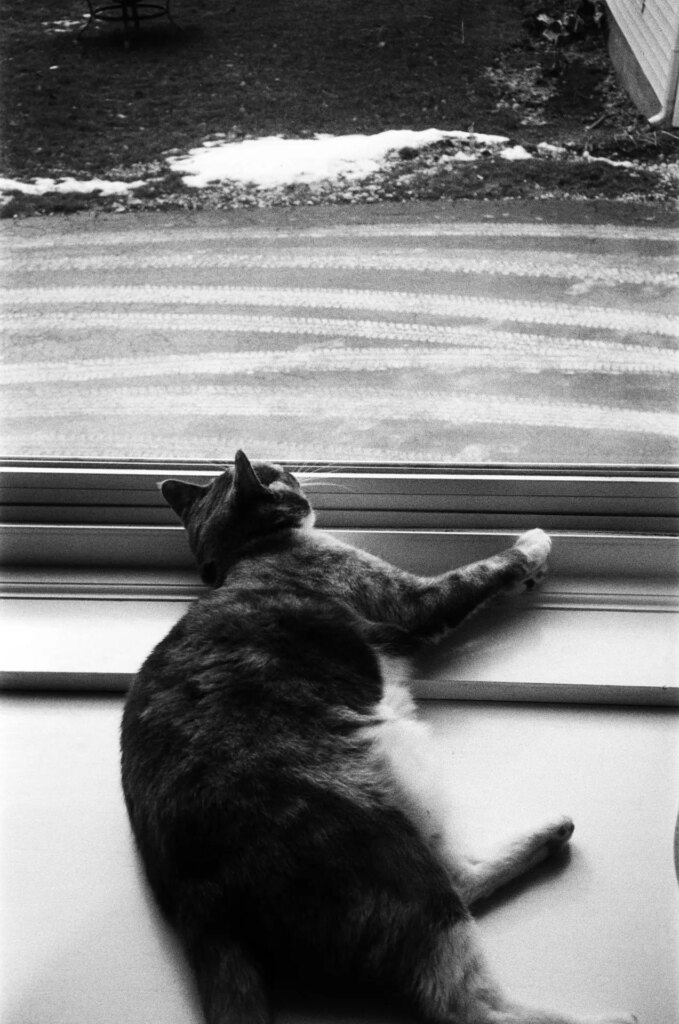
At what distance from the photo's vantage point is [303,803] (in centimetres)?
104

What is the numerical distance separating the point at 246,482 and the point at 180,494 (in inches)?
5.4

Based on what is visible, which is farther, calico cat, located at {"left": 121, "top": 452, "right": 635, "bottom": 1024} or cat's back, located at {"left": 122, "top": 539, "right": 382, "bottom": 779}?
A: cat's back, located at {"left": 122, "top": 539, "right": 382, "bottom": 779}

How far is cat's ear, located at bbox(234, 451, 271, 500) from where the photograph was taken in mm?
1427

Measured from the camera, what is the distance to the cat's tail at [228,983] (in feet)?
3.18

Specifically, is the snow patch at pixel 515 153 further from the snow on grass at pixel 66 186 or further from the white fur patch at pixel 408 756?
the white fur patch at pixel 408 756

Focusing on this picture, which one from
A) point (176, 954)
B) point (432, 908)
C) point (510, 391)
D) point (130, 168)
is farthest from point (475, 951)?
point (130, 168)

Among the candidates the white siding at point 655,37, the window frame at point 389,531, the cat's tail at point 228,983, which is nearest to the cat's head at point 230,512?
the window frame at point 389,531

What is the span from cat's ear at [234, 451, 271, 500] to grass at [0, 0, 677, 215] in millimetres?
480

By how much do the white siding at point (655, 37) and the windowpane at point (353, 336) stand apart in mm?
220

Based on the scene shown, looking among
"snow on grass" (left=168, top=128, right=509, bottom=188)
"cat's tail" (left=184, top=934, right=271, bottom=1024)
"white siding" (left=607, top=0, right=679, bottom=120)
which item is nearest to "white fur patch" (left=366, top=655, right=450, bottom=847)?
"cat's tail" (left=184, top=934, right=271, bottom=1024)

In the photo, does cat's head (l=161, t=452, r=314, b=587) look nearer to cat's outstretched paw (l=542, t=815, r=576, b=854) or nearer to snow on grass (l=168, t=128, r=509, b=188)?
snow on grass (l=168, t=128, r=509, b=188)

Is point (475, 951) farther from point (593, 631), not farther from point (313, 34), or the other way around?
point (313, 34)

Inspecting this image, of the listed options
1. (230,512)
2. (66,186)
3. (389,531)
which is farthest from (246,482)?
(66,186)

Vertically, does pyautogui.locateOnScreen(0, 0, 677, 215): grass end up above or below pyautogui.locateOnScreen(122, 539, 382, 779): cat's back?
above
